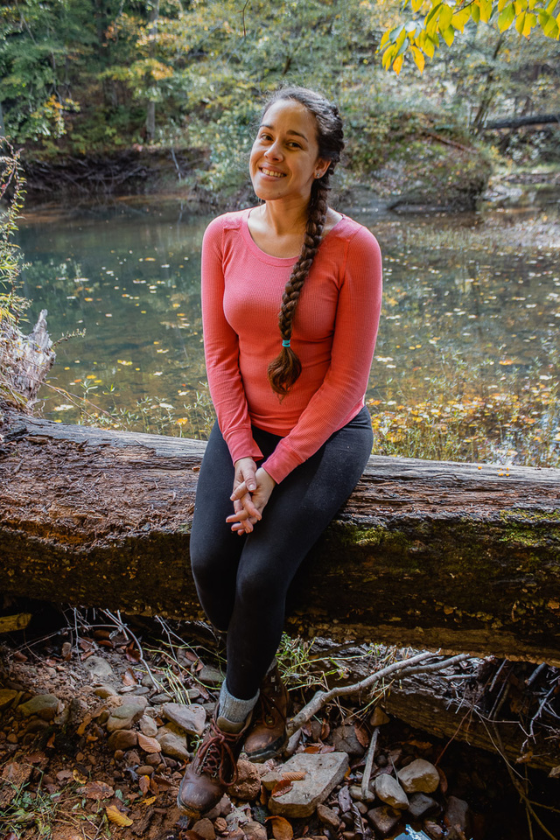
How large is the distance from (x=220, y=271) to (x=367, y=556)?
1089 mm

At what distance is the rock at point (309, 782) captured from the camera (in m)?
1.82

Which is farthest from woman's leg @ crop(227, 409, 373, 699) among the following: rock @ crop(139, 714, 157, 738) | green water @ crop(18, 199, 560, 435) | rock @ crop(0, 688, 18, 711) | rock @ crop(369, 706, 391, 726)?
green water @ crop(18, 199, 560, 435)

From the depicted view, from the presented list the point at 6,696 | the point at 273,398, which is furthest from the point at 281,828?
the point at 273,398

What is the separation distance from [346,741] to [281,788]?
0.35 metres

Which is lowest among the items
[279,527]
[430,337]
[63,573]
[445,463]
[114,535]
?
[63,573]

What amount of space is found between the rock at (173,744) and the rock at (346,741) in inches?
22.7

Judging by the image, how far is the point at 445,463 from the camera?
202cm

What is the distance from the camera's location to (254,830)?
1755 mm

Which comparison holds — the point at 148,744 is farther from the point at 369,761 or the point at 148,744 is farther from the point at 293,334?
the point at 293,334

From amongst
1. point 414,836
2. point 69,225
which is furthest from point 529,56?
point 414,836

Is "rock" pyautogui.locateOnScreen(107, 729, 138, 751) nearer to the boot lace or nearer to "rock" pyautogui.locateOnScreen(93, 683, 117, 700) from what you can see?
"rock" pyautogui.locateOnScreen(93, 683, 117, 700)

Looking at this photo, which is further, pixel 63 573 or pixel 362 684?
pixel 362 684

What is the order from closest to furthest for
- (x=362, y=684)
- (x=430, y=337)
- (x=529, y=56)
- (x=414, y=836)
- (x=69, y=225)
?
(x=414, y=836) → (x=362, y=684) → (x=430, y=337) → (x=69, y=225) → (x=529, y=56)

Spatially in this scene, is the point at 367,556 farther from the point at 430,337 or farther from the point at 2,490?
the point at 430,337
